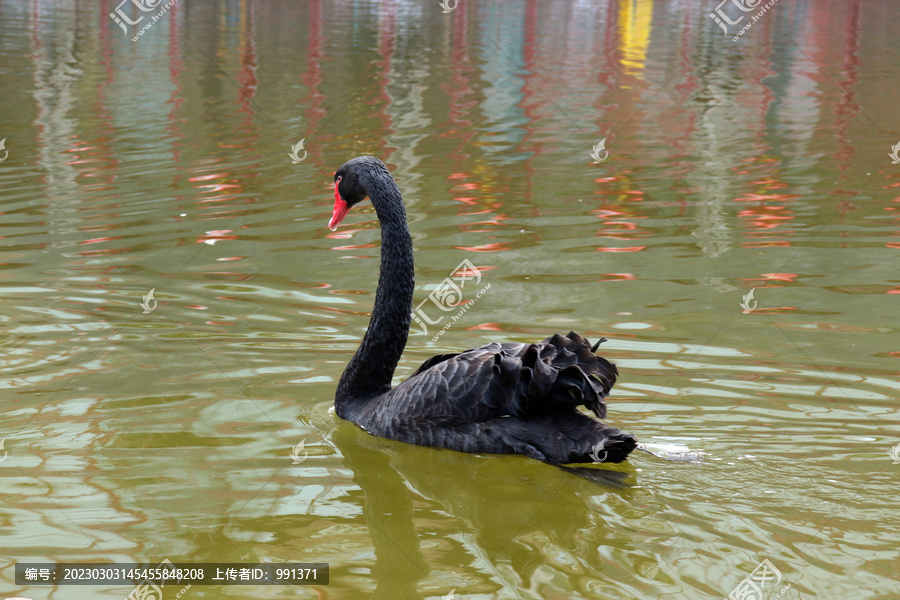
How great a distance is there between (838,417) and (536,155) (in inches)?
253

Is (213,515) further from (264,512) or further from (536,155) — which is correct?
(536,155)

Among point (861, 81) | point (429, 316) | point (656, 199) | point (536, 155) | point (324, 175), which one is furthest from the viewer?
point (861, 81)

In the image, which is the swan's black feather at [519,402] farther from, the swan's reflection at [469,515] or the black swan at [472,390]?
the swan's reflection at [469,515]

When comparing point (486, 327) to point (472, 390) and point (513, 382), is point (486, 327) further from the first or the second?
point (513, 382)

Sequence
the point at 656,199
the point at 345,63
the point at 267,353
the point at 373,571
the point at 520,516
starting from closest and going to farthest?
the point at 373,571 < the point at 520,516 < the point at 267,353 < the point at 656,199 < the point at 345,63

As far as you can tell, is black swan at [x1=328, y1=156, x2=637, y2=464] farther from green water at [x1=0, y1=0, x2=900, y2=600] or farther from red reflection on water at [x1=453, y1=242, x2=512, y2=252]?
red reflection on water at [x1=453, y1=242, x2=512, y2=252]

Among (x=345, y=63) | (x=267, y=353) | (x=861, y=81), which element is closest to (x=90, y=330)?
(x=267, y=353)

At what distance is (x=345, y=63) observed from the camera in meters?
17.7

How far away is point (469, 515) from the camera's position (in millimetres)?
3762

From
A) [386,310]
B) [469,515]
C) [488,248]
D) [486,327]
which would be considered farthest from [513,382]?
[488,248]

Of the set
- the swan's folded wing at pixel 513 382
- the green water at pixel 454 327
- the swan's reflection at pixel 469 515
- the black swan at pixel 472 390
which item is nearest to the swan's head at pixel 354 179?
the black swan at pixel 472 390

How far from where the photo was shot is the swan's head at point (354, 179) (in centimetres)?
466

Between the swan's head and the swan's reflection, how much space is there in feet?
3.84

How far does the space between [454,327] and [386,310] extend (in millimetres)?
1274
